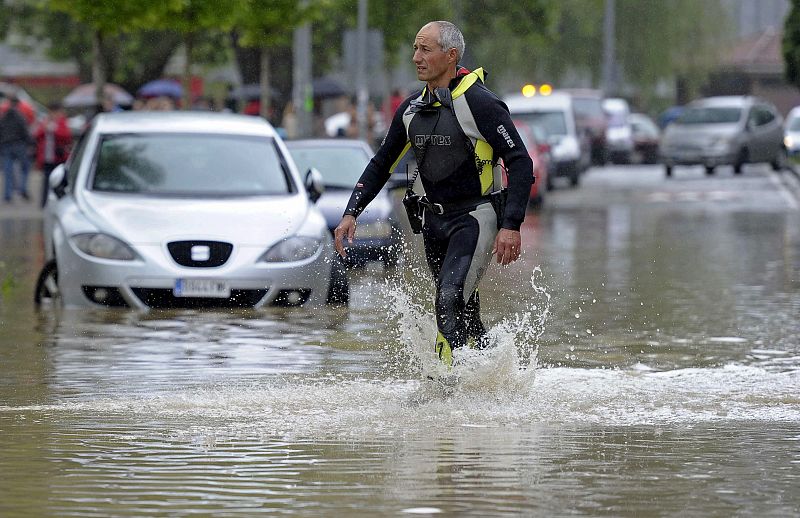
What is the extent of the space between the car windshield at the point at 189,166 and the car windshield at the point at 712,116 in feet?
97.5

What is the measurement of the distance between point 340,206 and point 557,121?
2100cm

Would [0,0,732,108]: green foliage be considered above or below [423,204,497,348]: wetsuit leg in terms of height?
below

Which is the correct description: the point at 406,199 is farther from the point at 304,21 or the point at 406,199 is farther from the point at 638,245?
the point at 304,21

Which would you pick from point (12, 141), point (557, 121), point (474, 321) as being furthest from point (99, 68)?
point (474, 321)

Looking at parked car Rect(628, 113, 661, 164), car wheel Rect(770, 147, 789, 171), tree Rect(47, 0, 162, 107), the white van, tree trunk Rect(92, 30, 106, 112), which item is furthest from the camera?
parked car Rect(628, 113, 661, 164)

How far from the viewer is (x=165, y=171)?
13664mm

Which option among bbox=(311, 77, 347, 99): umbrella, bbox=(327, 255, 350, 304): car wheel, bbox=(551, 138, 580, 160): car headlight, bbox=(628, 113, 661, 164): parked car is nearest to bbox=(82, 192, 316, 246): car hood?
bbox=(327, 255, 350, 304): car wheel

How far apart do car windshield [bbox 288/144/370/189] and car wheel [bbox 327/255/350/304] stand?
5440 mm

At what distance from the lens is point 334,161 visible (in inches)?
765

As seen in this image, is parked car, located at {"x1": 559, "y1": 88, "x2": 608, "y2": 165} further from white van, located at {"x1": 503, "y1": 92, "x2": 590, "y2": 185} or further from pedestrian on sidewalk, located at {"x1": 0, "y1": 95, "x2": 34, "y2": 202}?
pedestrian on sidewalk, located at {"x1": 0, "y1": 95, "x2": 34, "y2": 202}

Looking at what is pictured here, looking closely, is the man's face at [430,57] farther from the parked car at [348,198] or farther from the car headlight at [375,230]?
the car headlight at [375,230]

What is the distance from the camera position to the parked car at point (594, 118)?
152 ft

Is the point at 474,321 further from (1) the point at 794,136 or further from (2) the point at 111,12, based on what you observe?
(1) the point at 794,136

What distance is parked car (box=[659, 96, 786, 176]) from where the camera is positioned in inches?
1641
